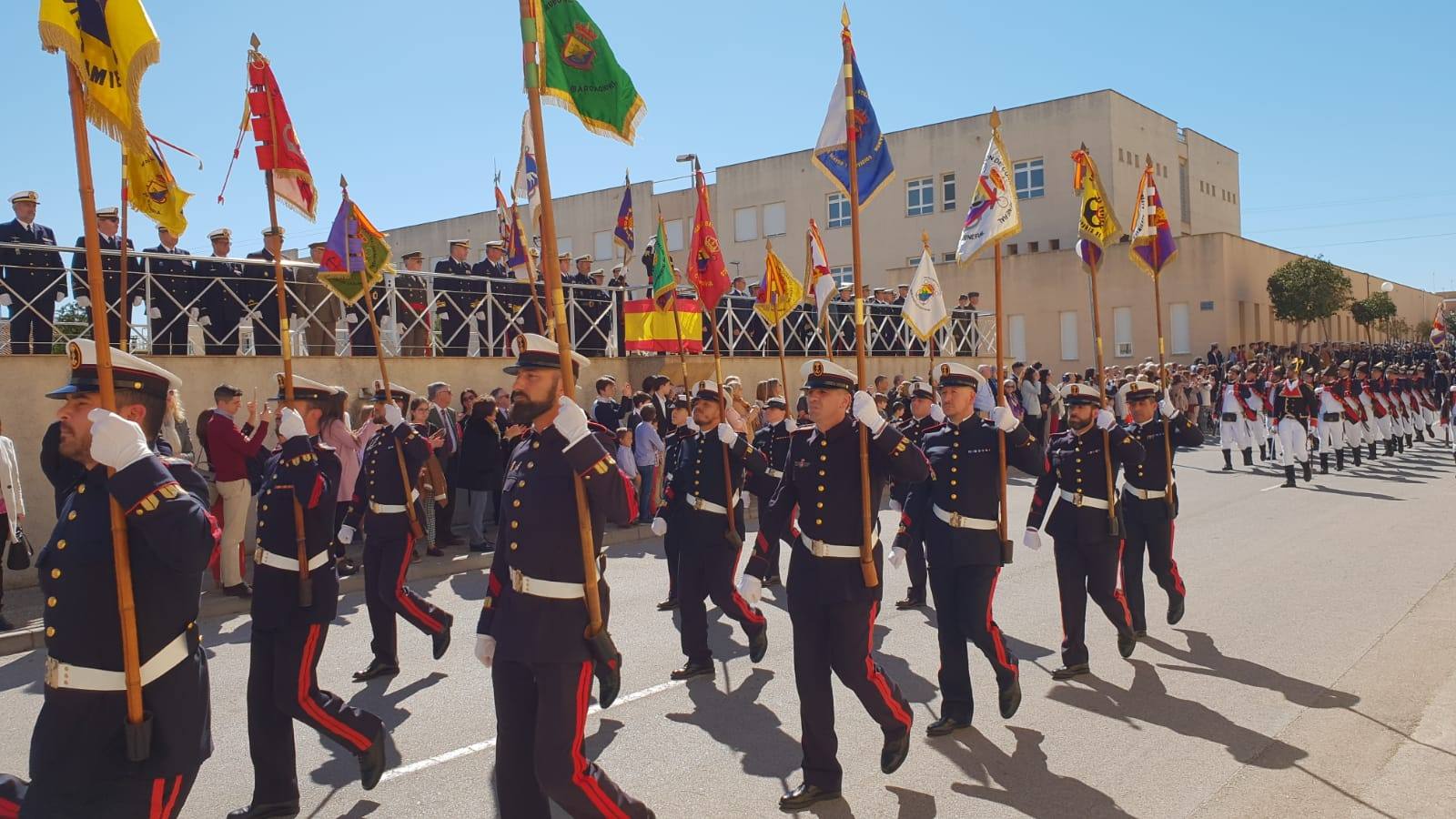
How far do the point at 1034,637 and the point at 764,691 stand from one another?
7.66 feet

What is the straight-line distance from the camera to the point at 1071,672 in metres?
6.77

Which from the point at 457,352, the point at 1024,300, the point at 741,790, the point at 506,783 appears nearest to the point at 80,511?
the point at 506,783

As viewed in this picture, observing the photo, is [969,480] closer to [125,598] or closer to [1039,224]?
[125,598]

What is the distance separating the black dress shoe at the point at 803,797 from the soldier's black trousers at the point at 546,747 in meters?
0.93

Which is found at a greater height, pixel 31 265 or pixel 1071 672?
pixel 31 265

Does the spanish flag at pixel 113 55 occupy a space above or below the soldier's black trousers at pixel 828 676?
above

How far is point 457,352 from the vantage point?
15.1 metres

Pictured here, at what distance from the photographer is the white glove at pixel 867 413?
512 cm

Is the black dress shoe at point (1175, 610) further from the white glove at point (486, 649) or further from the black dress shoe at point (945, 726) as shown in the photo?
the white glove at point (486, 649)

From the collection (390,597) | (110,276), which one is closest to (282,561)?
(390,597)

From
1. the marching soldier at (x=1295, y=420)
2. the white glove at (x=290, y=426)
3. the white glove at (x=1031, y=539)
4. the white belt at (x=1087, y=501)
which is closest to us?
the white glove at (x=290, y=426)

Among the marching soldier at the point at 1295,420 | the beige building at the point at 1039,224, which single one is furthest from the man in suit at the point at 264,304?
the beige building at the point at 1039,224

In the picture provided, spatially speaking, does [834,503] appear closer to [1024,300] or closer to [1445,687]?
[1445,687]

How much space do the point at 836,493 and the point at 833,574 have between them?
0.42 metres
